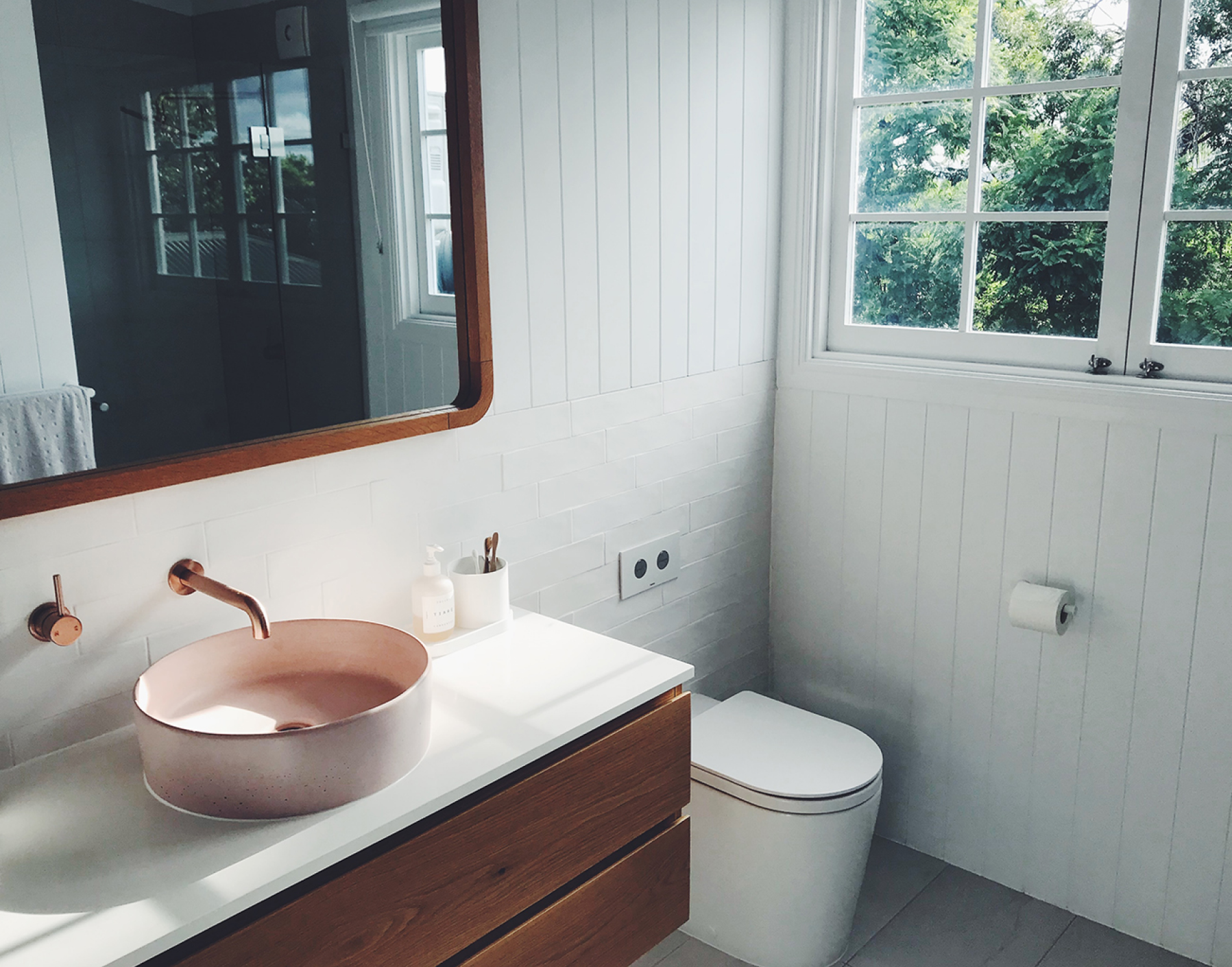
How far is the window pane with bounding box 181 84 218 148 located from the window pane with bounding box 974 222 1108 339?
1.57 meters

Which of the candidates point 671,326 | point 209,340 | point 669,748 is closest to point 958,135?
point 671,326

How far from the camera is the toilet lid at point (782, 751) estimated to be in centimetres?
206

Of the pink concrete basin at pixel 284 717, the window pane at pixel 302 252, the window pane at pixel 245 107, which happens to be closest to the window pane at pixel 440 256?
the window pane at pixel 302 252

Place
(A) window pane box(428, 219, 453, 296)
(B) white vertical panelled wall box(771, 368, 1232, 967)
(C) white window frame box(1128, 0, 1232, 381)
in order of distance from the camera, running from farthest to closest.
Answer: (B) white vertical panelled wall box(771, 368, 1232, 967), (C) white window frame box(1128, 0, 1232, 381), (A) window pane box(428, 219, 453, 296)

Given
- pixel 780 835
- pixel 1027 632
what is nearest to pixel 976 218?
pixel 1027 632

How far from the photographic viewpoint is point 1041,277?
87.0 inches

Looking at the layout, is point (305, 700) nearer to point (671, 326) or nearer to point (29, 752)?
point (29, 752)

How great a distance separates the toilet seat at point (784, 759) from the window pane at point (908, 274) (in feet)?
3.02

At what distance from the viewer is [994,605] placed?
7.61 feet

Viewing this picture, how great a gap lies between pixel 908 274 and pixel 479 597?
1269mm

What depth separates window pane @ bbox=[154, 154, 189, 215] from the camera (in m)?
1.35

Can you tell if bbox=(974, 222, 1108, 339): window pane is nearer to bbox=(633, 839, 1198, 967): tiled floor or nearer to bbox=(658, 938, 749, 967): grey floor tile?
bbox=(633, 839, 1198, 967): tiled floor

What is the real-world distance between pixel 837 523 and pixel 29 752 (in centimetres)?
176

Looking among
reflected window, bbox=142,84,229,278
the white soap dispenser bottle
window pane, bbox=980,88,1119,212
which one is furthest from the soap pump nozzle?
window pane, bbox=980,88,1119,212
